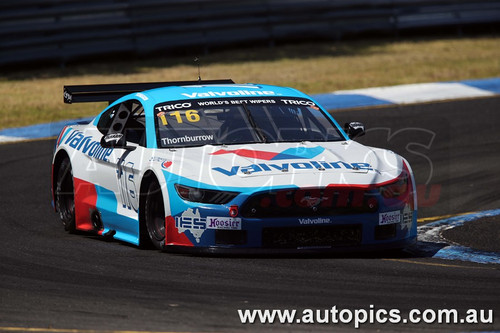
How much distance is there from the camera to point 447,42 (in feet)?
84.9

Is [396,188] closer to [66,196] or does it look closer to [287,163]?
[287,163]

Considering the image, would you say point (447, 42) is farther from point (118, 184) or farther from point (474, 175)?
point (118, 184)

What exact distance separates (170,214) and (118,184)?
1.17 metres

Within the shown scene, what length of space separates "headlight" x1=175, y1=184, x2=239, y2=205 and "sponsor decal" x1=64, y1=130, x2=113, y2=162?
5.16 feet

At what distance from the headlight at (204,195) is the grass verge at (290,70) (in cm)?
943

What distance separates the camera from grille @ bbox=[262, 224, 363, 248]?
794 cm

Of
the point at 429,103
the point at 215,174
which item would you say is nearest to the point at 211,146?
the point at 215,174

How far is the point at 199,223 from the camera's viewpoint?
7.96 metres

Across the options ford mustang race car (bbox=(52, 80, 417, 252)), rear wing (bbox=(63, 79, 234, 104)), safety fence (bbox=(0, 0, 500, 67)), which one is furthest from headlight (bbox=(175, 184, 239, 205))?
safety fence (bbox=(0, 0, 500, 67))

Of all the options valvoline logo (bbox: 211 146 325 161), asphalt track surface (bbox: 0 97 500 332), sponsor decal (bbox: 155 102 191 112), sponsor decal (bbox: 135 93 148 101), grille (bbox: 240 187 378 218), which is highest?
sponsor decal (bbox: 135 93 148 101)

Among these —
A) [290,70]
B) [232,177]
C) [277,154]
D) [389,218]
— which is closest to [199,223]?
[232,177]

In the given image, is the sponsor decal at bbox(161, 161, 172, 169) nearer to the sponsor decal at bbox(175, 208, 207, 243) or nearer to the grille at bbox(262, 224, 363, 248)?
the sponsor decal at bbox(175, 208, 207, 243)

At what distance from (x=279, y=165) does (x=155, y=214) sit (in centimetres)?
110

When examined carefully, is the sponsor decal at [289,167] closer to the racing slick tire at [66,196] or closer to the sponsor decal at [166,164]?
the sponsor decal at [166,164]
